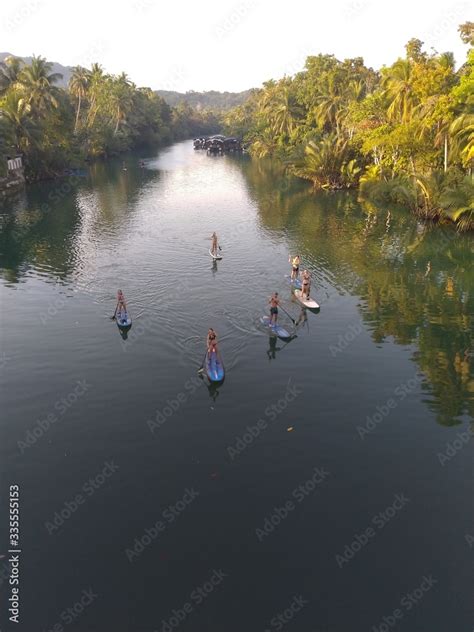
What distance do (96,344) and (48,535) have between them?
13321mm

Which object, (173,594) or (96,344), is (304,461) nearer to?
(173,594)

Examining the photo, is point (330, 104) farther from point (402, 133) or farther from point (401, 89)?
point (402, 133)

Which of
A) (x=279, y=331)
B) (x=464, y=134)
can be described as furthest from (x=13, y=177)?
(x=279, y=331)

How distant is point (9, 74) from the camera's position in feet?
277

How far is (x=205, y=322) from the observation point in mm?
29828

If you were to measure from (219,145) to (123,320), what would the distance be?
13837 cm

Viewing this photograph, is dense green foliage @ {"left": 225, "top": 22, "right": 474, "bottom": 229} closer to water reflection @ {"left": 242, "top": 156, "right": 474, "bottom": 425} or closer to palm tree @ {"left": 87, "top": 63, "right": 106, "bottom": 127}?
water reflection @ {"left": 242, "top": 156, "right": 474, "bottom": 425}

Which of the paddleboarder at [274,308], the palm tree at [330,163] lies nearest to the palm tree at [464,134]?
the paddleboarder at [274,308]

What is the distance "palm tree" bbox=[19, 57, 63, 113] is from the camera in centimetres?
8319

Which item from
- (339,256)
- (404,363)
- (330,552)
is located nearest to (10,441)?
(330,552)

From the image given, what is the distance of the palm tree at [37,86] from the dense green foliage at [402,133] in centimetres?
4653

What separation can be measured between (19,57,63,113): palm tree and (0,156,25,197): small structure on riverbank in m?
10.6

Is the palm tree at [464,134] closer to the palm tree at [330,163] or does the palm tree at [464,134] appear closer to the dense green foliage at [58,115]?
the palm tree at [330,163]

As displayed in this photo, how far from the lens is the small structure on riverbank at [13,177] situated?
7406cm
